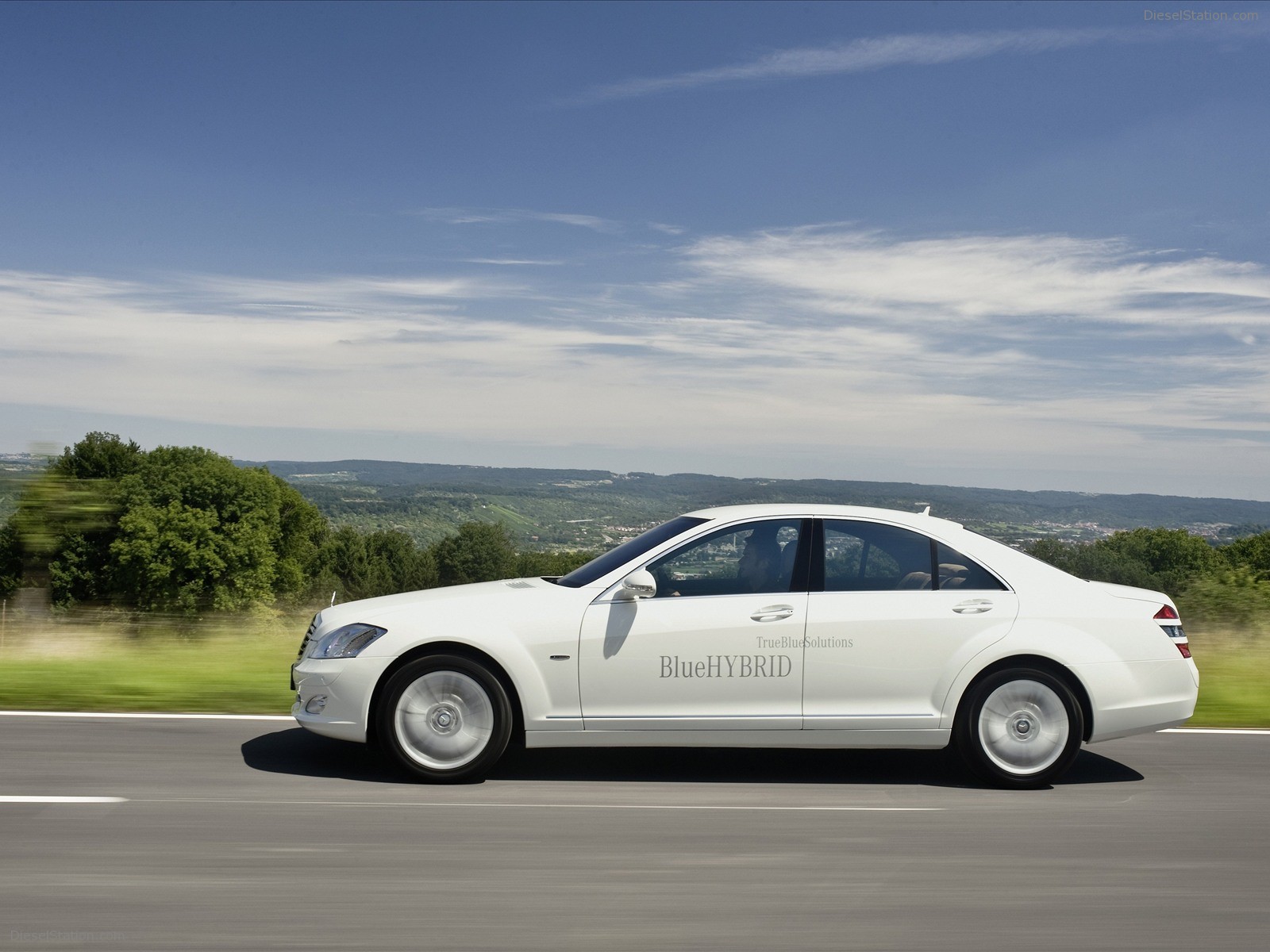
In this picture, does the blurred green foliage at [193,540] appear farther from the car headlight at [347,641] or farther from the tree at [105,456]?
the car headlight at [347,641]

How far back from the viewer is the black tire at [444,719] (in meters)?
6.27

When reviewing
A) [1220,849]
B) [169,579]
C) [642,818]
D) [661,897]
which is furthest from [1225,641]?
[169,579]

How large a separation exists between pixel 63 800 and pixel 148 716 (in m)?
2.42

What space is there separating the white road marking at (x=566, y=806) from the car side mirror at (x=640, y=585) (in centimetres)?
111

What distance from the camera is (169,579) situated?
5444cm

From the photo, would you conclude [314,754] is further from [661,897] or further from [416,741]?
[661,897]

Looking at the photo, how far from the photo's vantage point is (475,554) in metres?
29.5

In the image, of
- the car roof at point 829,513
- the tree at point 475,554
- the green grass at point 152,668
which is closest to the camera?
the car roof at point 829,513

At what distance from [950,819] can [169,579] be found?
2131 inches

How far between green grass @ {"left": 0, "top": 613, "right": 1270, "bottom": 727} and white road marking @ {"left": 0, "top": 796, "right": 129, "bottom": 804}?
8.53 feet

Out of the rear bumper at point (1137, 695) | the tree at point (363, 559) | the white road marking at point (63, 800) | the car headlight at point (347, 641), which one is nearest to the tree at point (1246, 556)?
the rear bumper at point (1137, 695)

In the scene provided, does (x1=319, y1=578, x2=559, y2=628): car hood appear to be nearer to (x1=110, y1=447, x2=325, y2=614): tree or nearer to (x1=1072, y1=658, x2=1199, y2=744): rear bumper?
(x1=1072, y1=658, x2=1199, y2=744): rear bumper

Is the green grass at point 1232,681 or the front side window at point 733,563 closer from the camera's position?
the front side window at point 733,563

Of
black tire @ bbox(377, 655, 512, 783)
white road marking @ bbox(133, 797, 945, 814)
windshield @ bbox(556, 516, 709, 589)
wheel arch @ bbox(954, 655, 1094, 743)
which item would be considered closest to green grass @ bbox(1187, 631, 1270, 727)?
wheel arch @ bbox(954, 655, 1094, 743)
